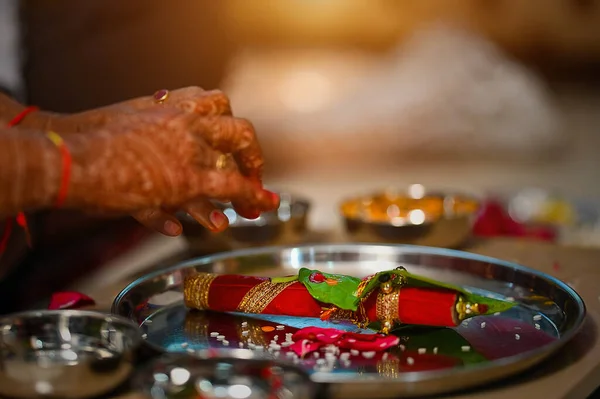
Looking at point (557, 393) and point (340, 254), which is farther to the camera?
point (340, 254)

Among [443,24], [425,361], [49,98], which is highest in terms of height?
[443,24]

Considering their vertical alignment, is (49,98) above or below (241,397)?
above

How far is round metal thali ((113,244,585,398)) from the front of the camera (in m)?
0.91

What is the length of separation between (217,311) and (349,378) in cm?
39

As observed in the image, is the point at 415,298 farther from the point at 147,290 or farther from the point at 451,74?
the point at 451,74

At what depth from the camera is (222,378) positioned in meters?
0.84

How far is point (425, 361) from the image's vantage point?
1021 mm

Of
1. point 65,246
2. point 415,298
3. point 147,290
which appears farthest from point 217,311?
point 65,246

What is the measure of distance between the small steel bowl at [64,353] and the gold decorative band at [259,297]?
258 mm

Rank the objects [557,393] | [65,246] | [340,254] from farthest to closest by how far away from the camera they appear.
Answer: [65,246] < [340,254] < [557,393]

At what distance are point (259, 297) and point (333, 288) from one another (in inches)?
4.3

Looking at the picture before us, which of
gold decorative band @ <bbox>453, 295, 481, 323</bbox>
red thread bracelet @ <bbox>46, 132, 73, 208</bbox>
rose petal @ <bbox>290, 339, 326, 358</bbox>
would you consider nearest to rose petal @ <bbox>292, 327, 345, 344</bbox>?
rose petal @ <bbox>290, 339, 326, 358</bbox>

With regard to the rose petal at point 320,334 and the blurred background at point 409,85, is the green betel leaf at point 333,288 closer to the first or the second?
the rose petal at point 320,334

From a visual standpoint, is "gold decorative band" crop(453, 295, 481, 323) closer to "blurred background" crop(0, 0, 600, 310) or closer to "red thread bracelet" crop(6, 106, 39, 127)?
"red thread bracelet" crop(6, 106, 39, 127)
